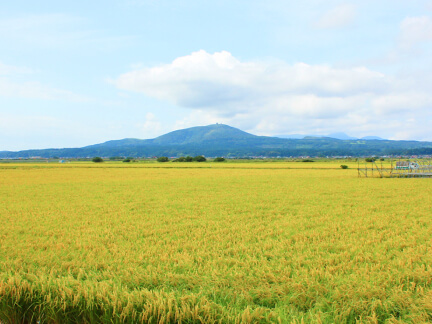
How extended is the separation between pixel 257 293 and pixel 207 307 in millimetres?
975

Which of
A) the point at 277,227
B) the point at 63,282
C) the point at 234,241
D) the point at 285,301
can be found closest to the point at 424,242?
the point at 277,227

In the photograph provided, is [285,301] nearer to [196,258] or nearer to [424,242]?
[196,258]

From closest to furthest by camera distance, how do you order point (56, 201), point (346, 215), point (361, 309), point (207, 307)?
point (207, 307)
point (361, 309)
point (346, 215)
point (56, 201)

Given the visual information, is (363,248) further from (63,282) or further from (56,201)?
(56,201)

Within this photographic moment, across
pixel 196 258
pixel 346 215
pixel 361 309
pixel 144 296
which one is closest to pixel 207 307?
pixel 144 296

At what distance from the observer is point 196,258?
18.1 ft

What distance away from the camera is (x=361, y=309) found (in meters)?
3.64

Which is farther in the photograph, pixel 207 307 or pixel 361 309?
pixel 361 309

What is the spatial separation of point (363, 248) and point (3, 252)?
7.05m

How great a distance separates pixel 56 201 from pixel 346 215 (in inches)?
461

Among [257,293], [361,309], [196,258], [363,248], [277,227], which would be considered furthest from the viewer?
[277,227]

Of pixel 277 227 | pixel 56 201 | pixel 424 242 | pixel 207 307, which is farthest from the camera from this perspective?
pixel 56 201

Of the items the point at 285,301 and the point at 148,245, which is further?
the point at 148,245

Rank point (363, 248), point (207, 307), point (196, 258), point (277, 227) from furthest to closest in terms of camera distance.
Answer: point (277, 227)
point (363, 248)
point (196, 258)
point (207, 307)
